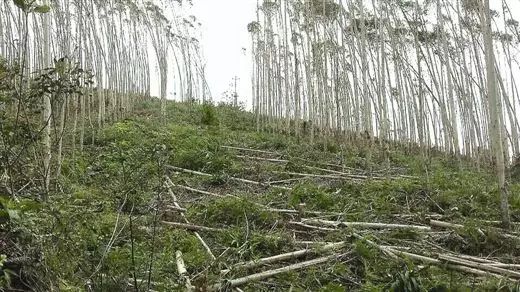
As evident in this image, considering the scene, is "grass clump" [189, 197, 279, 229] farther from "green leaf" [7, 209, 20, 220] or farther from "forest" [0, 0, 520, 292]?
"green leaf" [7, 209, 20, 220]

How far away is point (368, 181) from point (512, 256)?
3.04 metres

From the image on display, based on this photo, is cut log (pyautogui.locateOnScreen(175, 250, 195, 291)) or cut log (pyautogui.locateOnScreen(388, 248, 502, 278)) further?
cut log (pyautogui.locateOnScreen(388, 248, 502, 278))

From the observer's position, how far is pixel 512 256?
4.57 m

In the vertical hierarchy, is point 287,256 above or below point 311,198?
below

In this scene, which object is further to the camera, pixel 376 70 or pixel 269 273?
pixel 376 70

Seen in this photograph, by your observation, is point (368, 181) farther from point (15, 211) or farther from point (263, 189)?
point (15, 211)

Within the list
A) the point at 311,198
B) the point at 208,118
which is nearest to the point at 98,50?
the point at 208,118

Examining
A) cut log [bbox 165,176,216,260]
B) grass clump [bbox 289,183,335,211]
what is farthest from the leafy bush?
grass clump [bbox 289,183,335,211]

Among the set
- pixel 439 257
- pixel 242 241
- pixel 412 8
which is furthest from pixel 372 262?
pixel 412 8

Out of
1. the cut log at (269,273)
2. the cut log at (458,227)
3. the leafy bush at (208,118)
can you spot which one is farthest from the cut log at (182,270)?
the leafy bush at (208,118)

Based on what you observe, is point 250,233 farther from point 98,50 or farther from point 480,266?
point 98,50

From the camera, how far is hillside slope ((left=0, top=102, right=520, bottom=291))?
3256 millimetres

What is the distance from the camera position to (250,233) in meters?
4.84

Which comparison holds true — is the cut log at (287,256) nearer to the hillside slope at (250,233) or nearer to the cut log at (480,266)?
the hillside slope at (250,233)
